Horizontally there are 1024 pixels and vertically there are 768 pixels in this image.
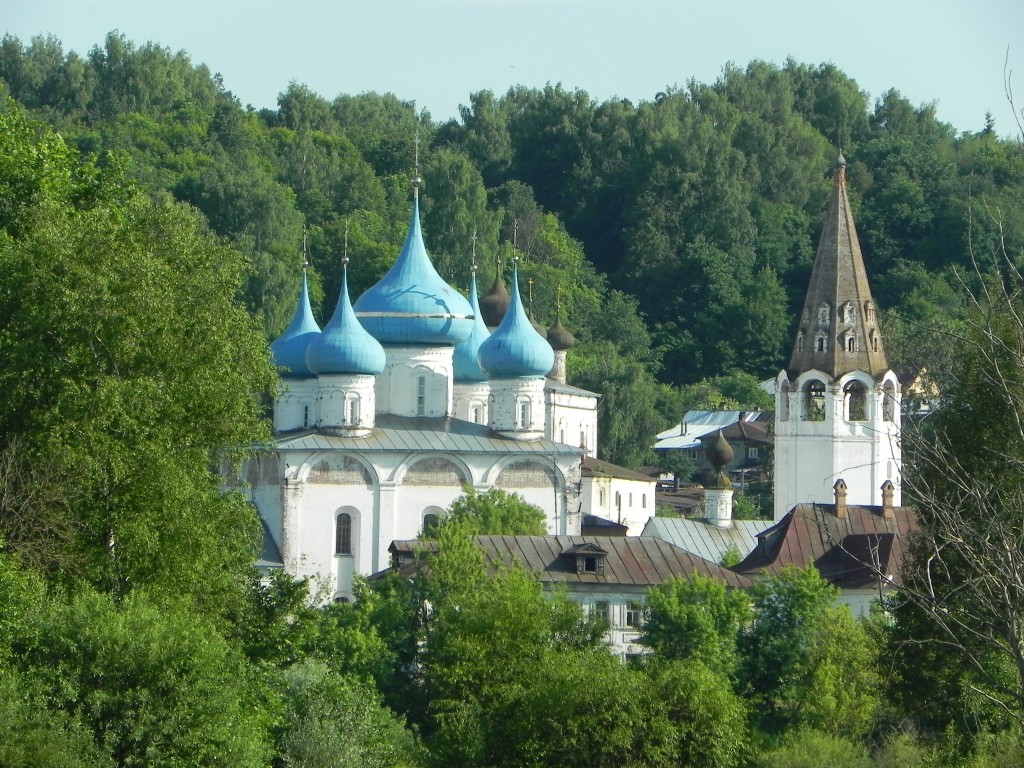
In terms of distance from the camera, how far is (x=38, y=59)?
94688 millimetres

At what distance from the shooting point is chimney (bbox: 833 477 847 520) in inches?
1785

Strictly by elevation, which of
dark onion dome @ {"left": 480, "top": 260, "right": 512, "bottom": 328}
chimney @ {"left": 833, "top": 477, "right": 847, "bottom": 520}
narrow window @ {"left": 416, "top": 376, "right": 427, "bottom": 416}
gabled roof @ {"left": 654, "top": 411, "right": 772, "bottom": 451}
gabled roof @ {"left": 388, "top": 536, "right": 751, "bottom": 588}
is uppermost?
dark onion dome @ {"left": 480, "top": 260, "right": 512, "bottom": 328}

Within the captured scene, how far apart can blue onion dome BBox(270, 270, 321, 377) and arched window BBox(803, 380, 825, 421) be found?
978 cm

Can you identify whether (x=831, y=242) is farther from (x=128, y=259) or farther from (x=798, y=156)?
(x=798, y=156)

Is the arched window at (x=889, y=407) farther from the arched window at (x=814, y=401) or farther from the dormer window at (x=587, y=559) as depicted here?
the dormer window at (x=587, y=559)

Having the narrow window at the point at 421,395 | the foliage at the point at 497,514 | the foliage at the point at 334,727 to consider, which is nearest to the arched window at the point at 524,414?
the narrow window at the point at 421,395

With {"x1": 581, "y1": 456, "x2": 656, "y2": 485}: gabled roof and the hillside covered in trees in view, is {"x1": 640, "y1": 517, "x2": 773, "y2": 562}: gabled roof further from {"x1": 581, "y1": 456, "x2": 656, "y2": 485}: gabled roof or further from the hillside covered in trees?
the hillside covered in trees

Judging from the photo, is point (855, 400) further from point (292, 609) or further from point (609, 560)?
point (292, 609)

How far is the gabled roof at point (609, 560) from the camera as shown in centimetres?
3975

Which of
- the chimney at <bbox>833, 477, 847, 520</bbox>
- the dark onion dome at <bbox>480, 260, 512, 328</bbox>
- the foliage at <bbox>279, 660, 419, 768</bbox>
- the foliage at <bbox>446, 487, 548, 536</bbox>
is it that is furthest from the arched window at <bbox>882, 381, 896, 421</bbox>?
the foliage at <bbox>279, 660, 419, 768</bbox>

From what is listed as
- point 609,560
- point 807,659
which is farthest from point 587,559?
point 807,659

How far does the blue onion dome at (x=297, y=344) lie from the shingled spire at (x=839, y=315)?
9684 mm

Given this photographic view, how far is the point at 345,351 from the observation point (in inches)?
1849

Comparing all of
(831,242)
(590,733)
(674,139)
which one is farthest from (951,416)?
(674,139)
